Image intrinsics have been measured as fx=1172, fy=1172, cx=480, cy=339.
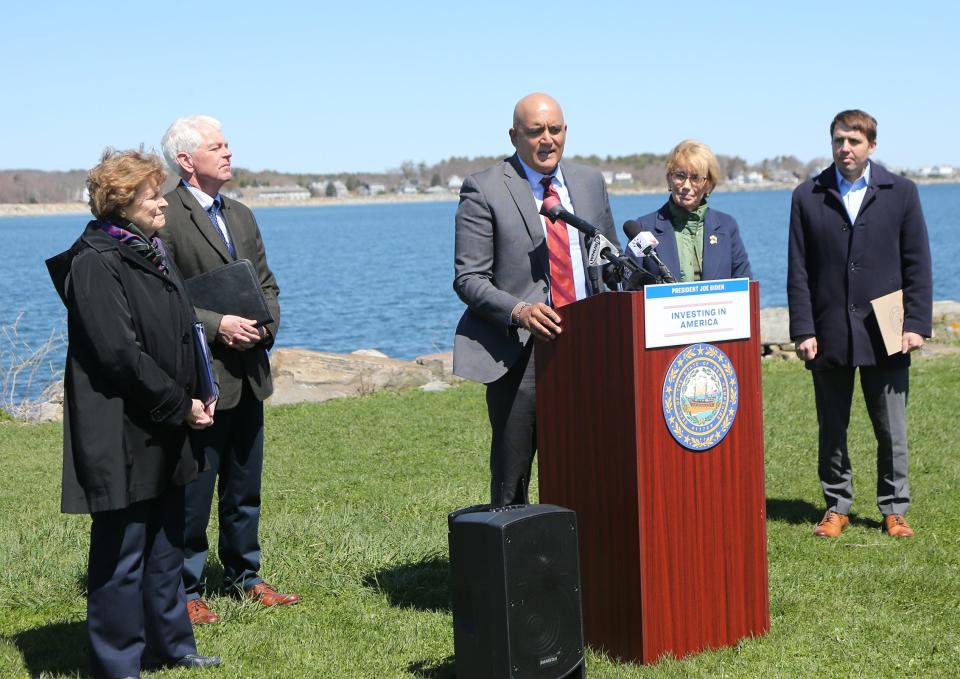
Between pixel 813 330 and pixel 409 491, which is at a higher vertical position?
pixel 813 330

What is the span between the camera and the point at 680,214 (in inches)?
240

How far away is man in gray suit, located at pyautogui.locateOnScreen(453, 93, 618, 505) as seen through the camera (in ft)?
16.3

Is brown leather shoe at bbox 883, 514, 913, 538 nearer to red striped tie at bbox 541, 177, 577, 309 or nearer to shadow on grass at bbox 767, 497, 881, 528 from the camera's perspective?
shadow on grass at bbox 767, 497, 881, 528

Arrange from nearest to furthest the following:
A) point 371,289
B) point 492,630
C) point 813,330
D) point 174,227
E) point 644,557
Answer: point 492,630
point 644,557
point 174,227
point 813,330
point 371,289

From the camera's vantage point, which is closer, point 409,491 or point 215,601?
point 215,601

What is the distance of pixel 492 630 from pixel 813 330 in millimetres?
3394

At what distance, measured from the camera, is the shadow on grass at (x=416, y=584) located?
18.6 feet

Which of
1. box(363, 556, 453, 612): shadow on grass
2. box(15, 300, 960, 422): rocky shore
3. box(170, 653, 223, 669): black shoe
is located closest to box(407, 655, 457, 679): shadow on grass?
box(363, 556, 453, 612): shadow on grass

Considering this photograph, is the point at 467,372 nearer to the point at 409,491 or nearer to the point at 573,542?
the point at 573,542

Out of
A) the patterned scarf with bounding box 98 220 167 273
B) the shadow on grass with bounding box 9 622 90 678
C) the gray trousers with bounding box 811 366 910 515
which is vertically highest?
the patterned scarf with bounding box 98 220 167 273

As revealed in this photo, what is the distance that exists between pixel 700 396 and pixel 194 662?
92.3 inches

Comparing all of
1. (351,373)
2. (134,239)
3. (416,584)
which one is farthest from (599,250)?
(351,373)

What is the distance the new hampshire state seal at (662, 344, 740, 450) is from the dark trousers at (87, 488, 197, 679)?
2.03 meters

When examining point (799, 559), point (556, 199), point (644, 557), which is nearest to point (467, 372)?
point (556, 199)
